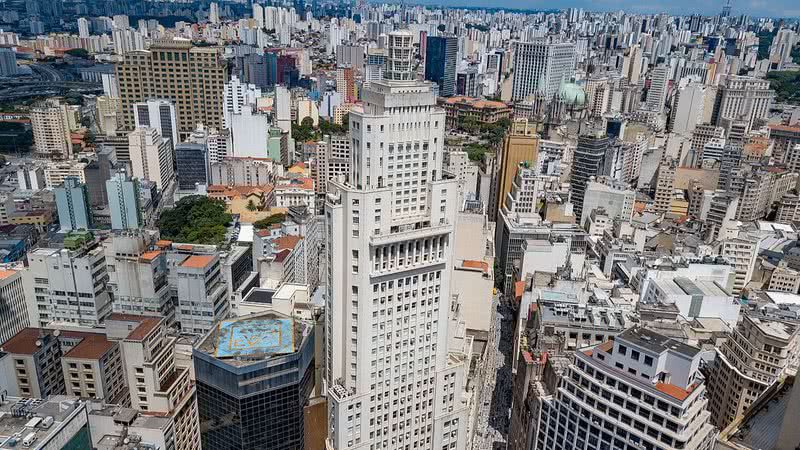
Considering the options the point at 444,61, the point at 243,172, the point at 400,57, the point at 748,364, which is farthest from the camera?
the point at 444,61

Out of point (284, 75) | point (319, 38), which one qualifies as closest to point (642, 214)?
point (284, 75)

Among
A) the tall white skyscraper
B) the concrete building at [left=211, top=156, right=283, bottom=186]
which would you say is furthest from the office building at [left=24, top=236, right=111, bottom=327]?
the concrete building at [left=211, top=156, right=283, bottom=186]

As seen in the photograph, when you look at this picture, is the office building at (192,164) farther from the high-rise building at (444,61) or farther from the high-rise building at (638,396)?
the high-rise building at (444,61)

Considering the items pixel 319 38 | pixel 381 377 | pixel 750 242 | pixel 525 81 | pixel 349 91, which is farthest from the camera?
pixel 319 38

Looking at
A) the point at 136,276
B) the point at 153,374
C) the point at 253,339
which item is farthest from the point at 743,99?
the point at 153,374

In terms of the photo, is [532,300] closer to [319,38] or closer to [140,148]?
[140,148]

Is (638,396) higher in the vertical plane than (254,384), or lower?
higher

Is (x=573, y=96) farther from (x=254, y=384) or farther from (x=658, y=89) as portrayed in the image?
(x=254, y=384)

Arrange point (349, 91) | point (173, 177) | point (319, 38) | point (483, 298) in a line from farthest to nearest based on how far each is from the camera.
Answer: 1. point (319, 38)
2. point (349, 91)
3. point (173, 177)
4. point (483, 298)
